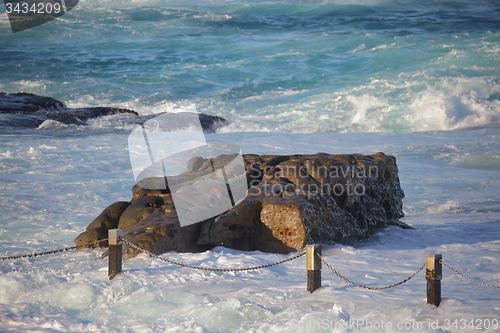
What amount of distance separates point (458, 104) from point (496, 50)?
37.1 ft

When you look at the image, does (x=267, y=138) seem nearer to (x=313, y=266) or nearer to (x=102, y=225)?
(x=102, y=225)

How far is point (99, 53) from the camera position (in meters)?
33.2

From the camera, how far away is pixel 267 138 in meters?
16.2

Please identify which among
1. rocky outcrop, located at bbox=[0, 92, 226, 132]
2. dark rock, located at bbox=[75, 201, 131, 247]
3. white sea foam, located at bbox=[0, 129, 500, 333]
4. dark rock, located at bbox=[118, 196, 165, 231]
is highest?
rocky outcrop, located at bbox=[0, 92, 226, 132]

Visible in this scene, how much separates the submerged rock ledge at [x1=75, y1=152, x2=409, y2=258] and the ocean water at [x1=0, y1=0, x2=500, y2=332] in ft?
1.11

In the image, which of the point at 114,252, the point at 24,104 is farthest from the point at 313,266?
the point at 24,104

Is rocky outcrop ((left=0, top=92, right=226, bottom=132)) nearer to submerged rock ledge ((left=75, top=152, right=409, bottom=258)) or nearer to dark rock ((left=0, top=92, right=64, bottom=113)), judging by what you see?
dark rock ((left=0, top=92, right=64, bottom=113))

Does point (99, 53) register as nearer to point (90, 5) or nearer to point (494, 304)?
point (90, 5)

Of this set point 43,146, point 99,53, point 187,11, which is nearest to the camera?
point 43,146

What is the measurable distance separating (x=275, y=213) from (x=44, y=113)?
45.3 ft

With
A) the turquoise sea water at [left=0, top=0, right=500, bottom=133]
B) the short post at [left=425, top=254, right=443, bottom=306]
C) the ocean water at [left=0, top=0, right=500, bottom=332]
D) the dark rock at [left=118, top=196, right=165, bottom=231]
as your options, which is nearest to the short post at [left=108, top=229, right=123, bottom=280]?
the ocean water at [left=0, top=0, right=500, bottom=332]

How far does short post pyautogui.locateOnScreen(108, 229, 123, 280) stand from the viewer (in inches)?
182

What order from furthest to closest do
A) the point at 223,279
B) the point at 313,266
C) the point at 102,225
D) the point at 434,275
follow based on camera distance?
the point at 102,225 < the point at 223,279 < the point at 313,266 < the point at 434,275

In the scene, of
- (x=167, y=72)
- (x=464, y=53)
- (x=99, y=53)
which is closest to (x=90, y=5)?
(x=99, y=53)
